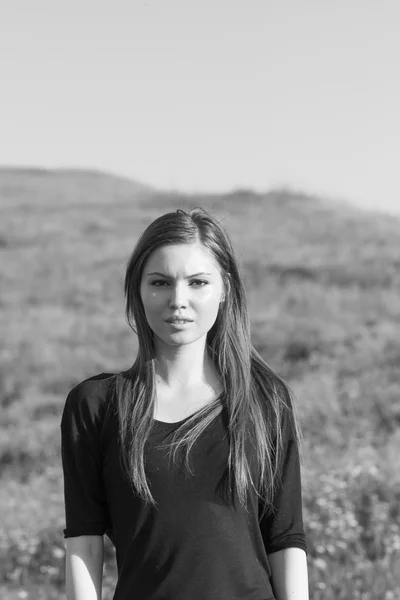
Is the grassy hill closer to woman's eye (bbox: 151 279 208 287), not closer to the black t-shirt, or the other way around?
woman's eye (bbox: 151 279 208 287)

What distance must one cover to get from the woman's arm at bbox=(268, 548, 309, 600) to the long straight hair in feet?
0.42

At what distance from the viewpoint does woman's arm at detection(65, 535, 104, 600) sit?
2369mm

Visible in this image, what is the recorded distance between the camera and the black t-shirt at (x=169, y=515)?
2311mm

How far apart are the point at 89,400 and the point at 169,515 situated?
369 mm

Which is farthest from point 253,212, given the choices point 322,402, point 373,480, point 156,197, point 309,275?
point 373,480

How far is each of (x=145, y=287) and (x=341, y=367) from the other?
11.2 meters

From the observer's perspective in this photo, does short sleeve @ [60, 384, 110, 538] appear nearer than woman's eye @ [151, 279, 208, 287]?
Yes

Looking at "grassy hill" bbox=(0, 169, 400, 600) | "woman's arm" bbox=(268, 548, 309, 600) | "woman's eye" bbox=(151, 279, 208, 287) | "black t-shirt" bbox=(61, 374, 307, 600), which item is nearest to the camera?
"black t-shirt" bbox=(61, 374, 307, 600)

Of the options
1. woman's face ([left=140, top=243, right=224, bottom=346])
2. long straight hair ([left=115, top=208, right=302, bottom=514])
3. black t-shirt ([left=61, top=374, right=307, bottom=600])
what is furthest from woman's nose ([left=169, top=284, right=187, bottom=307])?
black t-shirt ([left=61, top=374, right=307, bottom=600])

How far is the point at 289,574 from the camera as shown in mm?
2438

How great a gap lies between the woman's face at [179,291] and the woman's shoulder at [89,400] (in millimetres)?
207

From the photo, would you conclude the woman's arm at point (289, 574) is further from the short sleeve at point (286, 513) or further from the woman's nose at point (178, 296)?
the woman's nose at point (178, 296)

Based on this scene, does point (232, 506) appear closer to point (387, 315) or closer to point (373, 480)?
point (373, 480)

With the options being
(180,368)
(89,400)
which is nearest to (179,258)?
(180,368)
